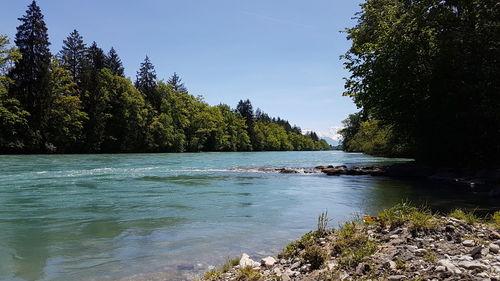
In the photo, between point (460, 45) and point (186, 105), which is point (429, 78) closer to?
point (460, 45)

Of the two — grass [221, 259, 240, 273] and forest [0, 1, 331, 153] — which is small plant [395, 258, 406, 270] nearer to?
grass [221, 259, 240, 273]

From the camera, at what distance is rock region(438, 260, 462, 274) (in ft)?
12.6

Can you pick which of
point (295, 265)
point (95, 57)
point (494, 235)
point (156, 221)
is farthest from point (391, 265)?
point (95, 57)

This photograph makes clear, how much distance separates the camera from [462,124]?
798 inches

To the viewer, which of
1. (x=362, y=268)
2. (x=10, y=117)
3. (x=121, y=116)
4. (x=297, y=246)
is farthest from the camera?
(x=121, y=116)

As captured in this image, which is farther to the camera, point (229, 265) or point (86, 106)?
point (86, 106)

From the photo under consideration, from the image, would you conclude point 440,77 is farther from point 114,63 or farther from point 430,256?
point 114,63

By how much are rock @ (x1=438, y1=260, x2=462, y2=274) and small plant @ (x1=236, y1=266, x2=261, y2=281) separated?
2.35m

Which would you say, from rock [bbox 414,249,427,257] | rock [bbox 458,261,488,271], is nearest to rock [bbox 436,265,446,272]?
rock [bbox 458,261,488,271]

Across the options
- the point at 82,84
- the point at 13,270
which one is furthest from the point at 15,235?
the point at 82,84

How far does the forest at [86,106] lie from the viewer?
51156 mm

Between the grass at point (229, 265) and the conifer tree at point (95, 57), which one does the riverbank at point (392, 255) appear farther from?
the conifer tree at point (95, 57)

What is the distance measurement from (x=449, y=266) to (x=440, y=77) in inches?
778

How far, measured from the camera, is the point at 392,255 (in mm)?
4758
